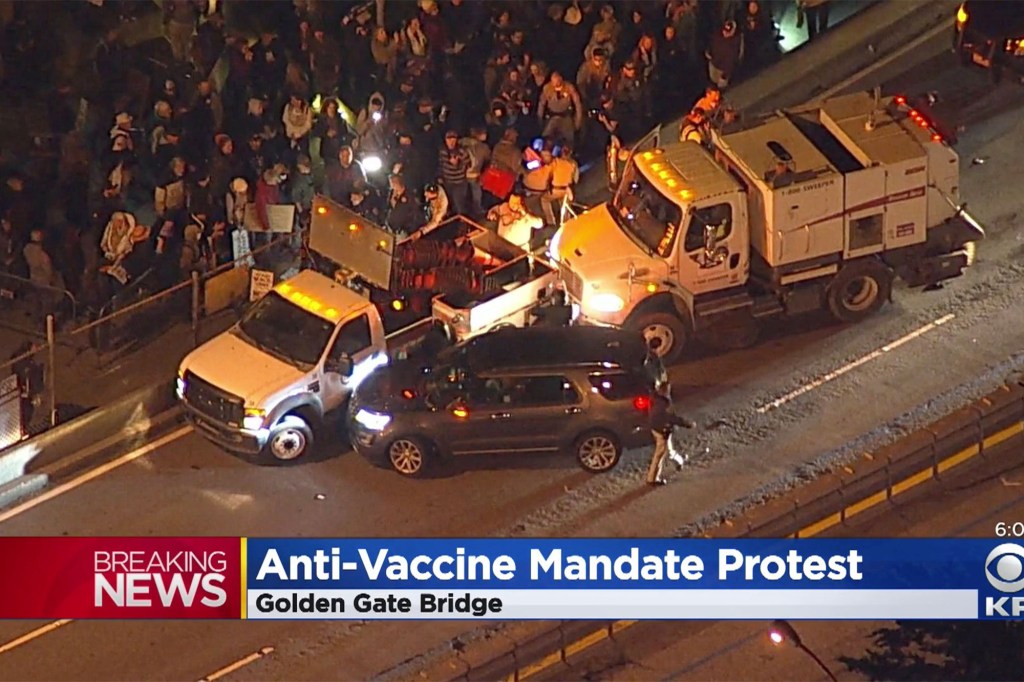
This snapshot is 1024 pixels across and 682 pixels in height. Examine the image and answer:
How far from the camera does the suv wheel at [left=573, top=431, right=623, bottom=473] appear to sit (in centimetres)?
2491

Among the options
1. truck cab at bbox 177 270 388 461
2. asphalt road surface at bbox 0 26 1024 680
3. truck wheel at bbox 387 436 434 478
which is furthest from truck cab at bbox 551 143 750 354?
truck wheel at bbox 387 436 434 478

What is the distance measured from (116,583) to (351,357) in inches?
153

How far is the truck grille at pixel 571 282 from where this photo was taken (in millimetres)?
26375

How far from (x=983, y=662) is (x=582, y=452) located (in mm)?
4823

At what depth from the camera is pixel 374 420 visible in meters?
24.9

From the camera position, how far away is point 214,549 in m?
23.7

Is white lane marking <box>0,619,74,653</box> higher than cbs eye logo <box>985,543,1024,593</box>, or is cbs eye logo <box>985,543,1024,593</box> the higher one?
white lane marking <box>0,619,74,653</box>

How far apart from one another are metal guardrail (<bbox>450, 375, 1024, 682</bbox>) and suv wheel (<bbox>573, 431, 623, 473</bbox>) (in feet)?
4.89

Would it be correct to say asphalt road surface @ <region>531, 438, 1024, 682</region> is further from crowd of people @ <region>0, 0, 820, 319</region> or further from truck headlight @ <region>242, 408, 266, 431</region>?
crowd of people @ <region>0, 0, 820, 319</region>

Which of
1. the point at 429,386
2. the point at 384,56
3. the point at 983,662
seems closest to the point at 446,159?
the point at 384,56

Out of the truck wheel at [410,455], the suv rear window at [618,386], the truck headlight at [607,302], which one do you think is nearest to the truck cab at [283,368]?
the truck wheel at [410,455]

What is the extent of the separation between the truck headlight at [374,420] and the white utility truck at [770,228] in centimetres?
278

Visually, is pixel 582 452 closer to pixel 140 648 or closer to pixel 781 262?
pixel 781 262

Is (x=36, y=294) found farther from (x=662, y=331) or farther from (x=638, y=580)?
(x=638, y=580)
